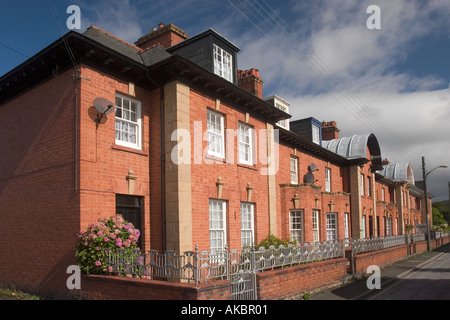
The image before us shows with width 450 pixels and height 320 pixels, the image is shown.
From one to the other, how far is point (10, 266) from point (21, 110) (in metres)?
4.86

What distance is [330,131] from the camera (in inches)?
1278

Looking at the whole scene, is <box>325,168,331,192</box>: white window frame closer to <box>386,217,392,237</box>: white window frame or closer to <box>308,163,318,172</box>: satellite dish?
<box>308,163,318,172</box>: satellite dish

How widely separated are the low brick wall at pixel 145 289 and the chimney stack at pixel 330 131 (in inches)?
1027

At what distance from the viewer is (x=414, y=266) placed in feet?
70.2

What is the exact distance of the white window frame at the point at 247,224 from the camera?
47.6ft

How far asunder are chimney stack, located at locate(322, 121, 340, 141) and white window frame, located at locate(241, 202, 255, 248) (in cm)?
1914

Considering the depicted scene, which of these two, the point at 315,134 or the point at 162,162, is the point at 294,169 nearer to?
the point at 315,134

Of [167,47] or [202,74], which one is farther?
[167,47]

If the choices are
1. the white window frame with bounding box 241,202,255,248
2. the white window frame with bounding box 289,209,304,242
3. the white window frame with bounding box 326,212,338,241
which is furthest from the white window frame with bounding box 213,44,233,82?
the white window frame with bounding box 326,212,338,241

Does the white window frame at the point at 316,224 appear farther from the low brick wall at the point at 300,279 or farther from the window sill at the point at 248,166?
the window sill at the point at 248,166

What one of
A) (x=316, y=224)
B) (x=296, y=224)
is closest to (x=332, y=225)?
(x=316, y=224)

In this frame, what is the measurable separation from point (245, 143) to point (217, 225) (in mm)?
3669
